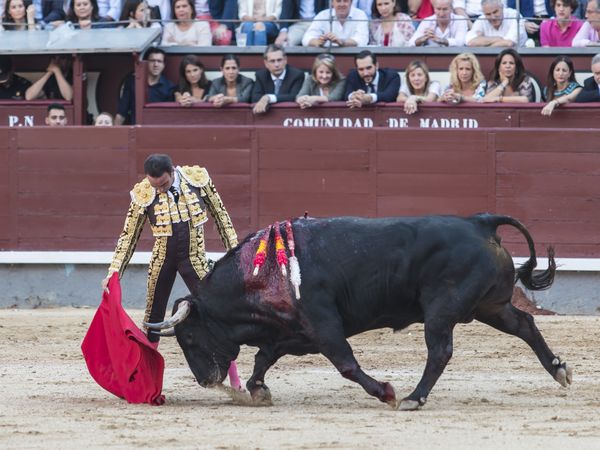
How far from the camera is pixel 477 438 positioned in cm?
549

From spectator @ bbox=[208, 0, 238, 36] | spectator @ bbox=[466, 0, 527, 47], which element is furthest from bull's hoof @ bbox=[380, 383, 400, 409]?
spectator @ bbox=[208, 0, 238, 36]

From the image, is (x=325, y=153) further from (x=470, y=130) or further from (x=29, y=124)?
(x=29, y=124)

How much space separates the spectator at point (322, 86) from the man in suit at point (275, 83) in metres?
0.08

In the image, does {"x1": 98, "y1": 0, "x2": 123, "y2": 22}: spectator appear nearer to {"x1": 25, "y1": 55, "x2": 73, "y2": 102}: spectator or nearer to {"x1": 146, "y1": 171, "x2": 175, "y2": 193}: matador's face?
{"x1": 25, "y1": 55, "x2": 73, "y2": 102}: spectator

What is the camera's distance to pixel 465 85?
34.7ft

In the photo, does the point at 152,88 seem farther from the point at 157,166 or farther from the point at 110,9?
the point at 157,166

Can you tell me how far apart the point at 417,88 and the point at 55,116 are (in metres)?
2.69

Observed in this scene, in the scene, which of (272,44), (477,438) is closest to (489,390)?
(477,438)

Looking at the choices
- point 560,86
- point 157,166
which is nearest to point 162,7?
point 560,86

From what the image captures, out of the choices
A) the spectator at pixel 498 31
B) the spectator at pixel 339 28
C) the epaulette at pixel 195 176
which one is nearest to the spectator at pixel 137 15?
the spectator at pixel 339 28

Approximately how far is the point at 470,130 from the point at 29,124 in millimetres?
3379

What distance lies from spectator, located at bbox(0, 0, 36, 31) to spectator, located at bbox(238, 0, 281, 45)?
5.59 feet

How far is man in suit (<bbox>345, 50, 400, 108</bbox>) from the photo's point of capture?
34.7ft

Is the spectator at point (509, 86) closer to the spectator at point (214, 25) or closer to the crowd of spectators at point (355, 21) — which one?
the crowd of spectators at point (355, 21)
